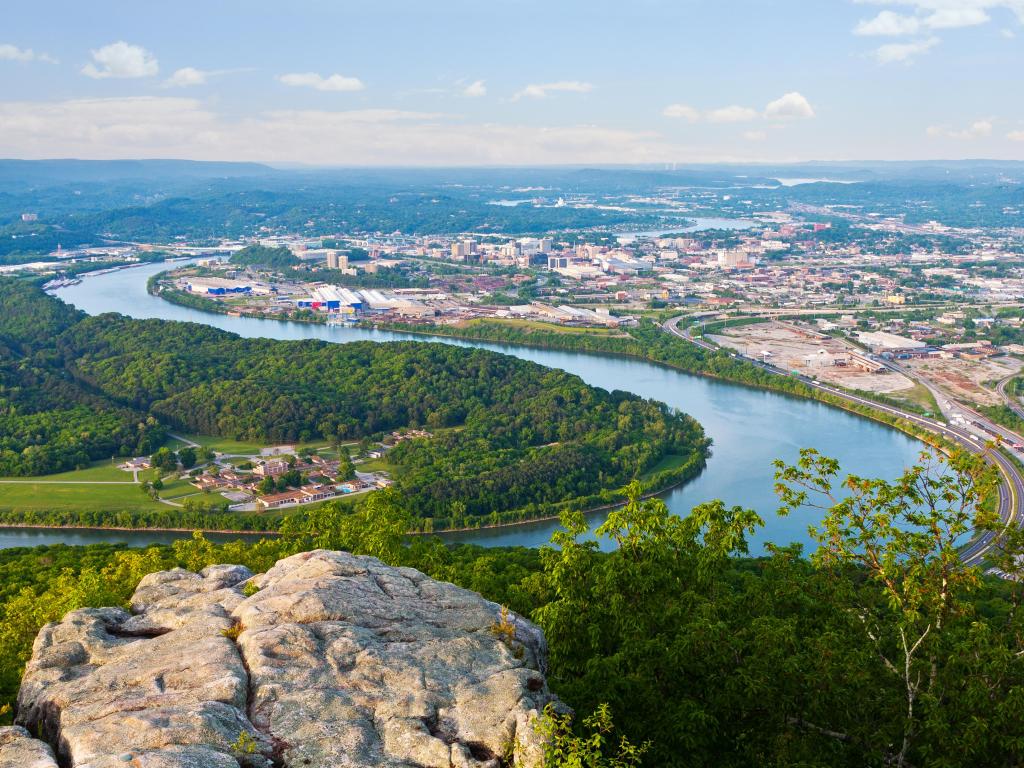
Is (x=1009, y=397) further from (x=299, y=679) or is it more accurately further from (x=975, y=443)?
(x=299, y=679)

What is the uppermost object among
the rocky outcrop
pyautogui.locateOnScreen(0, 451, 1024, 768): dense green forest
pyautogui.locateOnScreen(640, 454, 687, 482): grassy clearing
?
the rocky outcrop

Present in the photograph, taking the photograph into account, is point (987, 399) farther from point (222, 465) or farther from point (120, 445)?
point (120, 445)

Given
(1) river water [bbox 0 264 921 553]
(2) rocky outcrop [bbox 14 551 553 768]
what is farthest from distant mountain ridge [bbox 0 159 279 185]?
(2) rocky outcrop [bbox 14 551 553 768]

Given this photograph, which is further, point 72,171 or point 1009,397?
point 72,171

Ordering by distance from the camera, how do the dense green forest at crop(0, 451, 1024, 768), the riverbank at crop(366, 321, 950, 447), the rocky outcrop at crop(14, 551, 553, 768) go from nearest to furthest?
the rocky outcrop at crop(14, 551, 553, 768) < the dense green forest at crop(0, 451, 1024, 768) < the riverbank at crop(366, 321, 950, 447)

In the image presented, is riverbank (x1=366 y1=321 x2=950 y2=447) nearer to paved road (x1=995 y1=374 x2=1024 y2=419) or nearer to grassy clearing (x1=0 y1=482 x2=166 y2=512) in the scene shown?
paved road (x1=995 y1=374 x2=1024 y2=419)

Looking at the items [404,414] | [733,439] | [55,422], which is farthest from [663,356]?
[55,422]

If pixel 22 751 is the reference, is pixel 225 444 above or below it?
below
